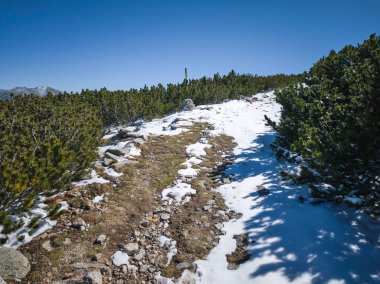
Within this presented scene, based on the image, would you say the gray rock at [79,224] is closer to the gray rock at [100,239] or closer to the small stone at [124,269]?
the gray rock at [100,239]

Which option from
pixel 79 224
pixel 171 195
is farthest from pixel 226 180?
pixel 79 224

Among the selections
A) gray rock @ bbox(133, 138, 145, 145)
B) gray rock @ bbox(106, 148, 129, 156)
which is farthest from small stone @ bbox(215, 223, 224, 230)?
gray rock @ bbox(133, 138, 145, 145)

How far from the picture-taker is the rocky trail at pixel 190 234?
5957mm

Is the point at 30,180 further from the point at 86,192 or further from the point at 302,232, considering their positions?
the point at 302,232

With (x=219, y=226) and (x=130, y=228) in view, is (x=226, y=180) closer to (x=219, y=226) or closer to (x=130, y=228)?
(x=219, y=226)

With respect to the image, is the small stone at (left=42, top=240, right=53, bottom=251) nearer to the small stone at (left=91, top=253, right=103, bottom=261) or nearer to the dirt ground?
the dirt ground

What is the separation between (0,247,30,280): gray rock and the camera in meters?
5.39

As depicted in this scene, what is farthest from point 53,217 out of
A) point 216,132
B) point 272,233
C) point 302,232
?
point 216,132

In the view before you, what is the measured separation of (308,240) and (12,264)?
722 cm

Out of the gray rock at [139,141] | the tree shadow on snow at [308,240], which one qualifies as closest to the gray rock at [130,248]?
the tree shadow on snow at [308,240]

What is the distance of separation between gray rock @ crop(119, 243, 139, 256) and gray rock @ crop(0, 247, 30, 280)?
84.5 inches

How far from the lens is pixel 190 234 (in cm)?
761

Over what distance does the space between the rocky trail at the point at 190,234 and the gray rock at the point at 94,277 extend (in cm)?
3

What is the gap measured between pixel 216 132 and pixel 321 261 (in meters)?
13.6
